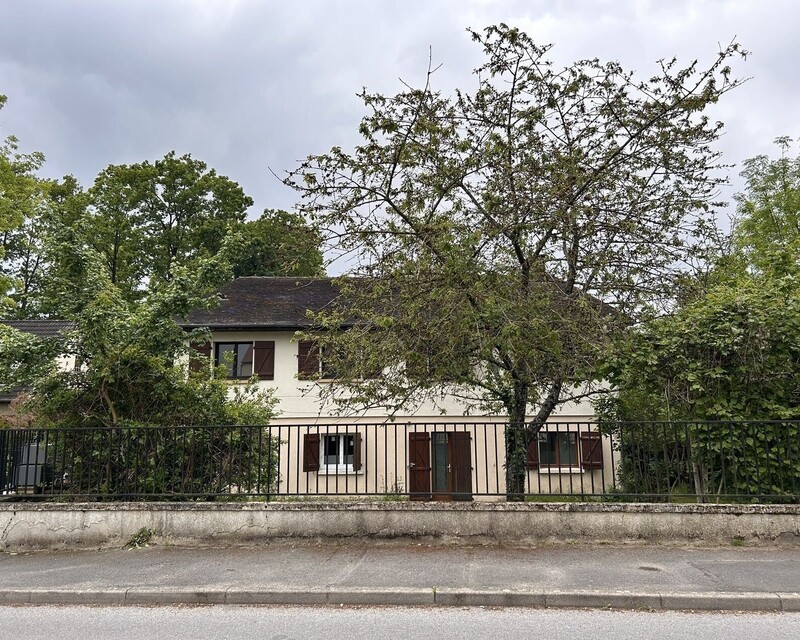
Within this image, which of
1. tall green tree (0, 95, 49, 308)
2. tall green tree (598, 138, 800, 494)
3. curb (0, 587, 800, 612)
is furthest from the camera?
tall green tree (0, 95, 49, 308)

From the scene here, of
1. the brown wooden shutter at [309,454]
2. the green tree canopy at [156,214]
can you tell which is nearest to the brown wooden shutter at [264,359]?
the brown wooden shutter at [309,454]

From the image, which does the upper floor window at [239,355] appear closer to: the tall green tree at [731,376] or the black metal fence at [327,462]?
the black metal fence at [327,462]

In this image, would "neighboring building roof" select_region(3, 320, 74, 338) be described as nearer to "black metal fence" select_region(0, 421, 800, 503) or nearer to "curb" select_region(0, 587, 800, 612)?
"black metal fence" select_region(0, 421, 800, 503)

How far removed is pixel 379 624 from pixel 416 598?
2.00ft

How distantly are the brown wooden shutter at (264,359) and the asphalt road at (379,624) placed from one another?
1182 centimetres

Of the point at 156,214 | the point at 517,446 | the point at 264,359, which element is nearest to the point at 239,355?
the point at 264,359

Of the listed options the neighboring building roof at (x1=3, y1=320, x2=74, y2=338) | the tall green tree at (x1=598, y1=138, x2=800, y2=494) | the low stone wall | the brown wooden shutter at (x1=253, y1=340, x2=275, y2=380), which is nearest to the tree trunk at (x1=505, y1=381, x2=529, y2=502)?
the low stone wall

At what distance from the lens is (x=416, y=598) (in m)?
5.39

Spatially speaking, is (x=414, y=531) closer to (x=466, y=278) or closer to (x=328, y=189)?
(x=466, y=278)

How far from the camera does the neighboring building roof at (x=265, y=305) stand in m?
17.1

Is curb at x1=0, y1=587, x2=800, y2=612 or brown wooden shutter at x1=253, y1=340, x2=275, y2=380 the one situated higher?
brown wooden shutter at x1=253, y1=340, x2=275, y2=380

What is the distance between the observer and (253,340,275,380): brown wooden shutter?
17.2m

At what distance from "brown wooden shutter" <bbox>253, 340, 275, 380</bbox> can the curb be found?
11.4 m

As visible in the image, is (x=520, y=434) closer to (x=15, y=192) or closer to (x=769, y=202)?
(x=15, y=192)
